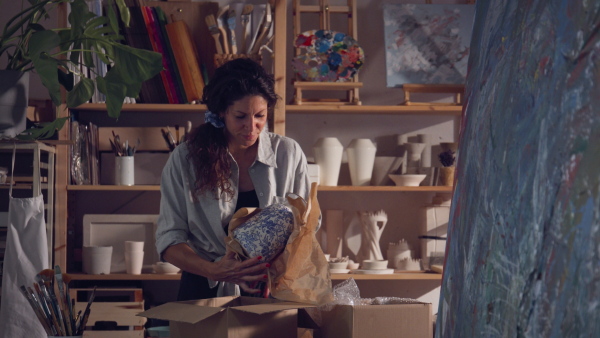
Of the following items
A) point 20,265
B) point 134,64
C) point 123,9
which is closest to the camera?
point 134,64

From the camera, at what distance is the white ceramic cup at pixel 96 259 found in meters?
2.84

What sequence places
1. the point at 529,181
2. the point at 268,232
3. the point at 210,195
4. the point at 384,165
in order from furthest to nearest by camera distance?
the point at 384,165, the point at 210,195, the point at 268,232, the point at 529,181

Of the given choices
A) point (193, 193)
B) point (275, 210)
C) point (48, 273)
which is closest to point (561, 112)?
point (275, 210)

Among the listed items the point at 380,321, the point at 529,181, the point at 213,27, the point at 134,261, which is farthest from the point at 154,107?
the point at 529,181

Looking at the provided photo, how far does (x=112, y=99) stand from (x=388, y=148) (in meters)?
1.52

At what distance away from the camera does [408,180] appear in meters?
2.99

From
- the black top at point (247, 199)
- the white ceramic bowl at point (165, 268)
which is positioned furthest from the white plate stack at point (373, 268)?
the black top at point (247, 199)

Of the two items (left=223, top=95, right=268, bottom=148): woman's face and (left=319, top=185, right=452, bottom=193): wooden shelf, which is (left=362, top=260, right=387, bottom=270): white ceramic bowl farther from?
(left=223, top=95, right=268, bottom=148): woman's face

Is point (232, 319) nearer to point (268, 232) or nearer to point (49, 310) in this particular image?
point (268, 232)

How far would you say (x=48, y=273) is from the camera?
1432 mm

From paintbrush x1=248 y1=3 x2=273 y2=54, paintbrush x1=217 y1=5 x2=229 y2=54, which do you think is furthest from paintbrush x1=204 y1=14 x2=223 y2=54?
paintbrush x1=248 y1=3 x2=273 y2=54

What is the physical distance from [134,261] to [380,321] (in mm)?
1856

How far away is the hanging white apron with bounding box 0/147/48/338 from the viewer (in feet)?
7.13

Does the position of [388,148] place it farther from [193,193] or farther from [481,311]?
[481,311]
